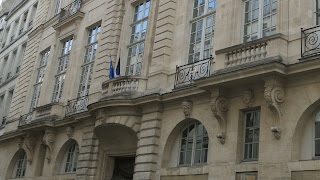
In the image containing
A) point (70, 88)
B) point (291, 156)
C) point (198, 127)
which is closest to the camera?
point (291, 156)

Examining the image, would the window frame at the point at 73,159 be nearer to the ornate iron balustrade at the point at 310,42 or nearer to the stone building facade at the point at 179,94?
the stone building facade at the point at 179,94

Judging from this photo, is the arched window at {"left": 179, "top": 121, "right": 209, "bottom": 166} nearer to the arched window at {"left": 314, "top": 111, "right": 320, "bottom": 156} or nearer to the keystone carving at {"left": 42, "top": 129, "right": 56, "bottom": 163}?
the arched window at {"left": 314, "top": 111, "right": 320, "bottom": 156}

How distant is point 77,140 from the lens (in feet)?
55.6

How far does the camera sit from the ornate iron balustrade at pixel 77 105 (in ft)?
56.3

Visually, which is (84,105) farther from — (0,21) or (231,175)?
(0,21)

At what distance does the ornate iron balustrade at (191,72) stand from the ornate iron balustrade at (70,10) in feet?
27.0

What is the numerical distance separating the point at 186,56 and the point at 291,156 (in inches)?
203

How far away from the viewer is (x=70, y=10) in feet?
68.2

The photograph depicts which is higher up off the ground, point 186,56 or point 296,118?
point 186,56

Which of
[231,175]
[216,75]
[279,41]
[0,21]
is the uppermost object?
[0,21]

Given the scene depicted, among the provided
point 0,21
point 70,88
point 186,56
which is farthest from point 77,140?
point 0,21

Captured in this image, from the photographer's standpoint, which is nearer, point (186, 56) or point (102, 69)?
point (186, 56)

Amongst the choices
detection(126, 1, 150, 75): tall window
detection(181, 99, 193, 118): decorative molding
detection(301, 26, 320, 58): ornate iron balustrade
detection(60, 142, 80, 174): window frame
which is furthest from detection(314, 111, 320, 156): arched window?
detection(60, 142, 80, 174): window frame

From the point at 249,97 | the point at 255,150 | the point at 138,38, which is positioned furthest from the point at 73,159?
the point at 249,97
